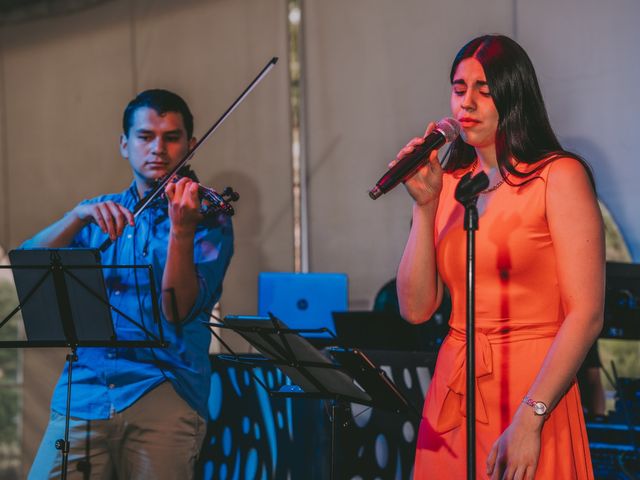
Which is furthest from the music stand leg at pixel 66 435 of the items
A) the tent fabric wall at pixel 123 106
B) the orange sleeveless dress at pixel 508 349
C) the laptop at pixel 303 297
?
the tent fabric wall at pixel 123 106

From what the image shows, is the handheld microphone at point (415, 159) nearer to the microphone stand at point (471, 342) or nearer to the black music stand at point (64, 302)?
the microphone stand at point (471, 342)

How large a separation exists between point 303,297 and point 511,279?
98.7 inches

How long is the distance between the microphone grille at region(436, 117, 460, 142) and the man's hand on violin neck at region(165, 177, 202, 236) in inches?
37.8

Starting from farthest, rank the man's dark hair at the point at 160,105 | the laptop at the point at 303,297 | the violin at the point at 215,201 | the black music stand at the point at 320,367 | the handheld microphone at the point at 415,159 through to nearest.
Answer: the laptop at the point at 303,297 < the man's dark hair at the point at 160,105 < the violin at the point at 215,201 < the black music stand at the point at 320,367 < the handheld microphone at the point at 415,159

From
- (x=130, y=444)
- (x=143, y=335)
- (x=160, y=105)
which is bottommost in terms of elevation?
(x=130, y=444)

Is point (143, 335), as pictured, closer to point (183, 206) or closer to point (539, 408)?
point (183, 206)

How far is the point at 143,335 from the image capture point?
2621 mm

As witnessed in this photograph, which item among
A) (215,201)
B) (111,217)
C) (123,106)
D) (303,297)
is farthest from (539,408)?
(123,106)

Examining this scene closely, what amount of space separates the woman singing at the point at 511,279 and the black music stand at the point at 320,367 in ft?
0.41

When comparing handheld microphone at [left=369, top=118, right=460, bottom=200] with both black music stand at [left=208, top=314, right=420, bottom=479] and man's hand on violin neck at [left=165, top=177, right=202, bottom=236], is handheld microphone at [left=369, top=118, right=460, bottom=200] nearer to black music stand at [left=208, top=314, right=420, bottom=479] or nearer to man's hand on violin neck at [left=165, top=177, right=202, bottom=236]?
black music stand at [left=208, top=314, right=420, bottom=479]

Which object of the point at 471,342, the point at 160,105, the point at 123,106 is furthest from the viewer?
the point at 123,106

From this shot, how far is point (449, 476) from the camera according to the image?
72.0 inches

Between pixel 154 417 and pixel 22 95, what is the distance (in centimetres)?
379

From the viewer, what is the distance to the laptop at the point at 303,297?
4.27 m
